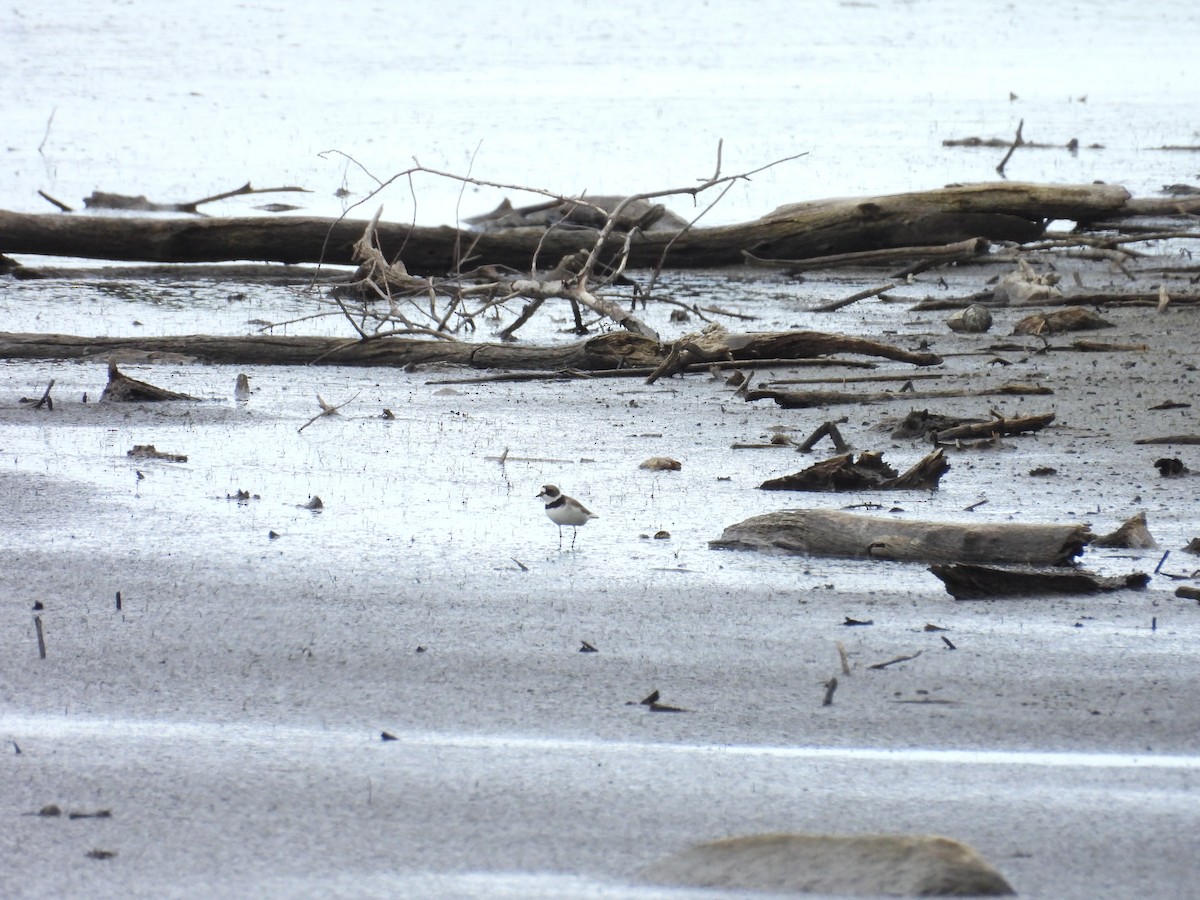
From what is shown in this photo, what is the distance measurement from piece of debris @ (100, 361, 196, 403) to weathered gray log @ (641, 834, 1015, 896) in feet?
16.5

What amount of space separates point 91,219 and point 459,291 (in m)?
4.22

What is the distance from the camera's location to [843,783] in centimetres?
309

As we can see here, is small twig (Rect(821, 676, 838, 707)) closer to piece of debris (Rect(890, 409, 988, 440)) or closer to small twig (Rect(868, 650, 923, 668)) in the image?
small twig (Rect(868, 650, 923, 668))

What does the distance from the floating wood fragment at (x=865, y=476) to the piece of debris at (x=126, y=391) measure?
319 centimetres

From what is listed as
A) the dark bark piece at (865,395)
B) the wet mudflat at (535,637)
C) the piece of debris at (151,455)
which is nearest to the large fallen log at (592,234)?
the wet mudflat at (535,637)

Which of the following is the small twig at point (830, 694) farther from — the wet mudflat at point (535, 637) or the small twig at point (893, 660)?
the small twig at point (893, 660)

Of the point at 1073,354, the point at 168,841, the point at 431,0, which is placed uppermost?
the point at 431,0

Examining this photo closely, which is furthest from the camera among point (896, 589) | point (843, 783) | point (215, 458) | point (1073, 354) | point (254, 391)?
point (1073, 354)

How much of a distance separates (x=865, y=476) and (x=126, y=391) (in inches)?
139

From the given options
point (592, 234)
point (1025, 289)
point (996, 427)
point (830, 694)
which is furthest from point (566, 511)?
point (592, 234)

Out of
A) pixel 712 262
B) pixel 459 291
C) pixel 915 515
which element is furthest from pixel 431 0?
pixel 915 515

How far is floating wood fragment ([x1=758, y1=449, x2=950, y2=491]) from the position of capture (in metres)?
5.44

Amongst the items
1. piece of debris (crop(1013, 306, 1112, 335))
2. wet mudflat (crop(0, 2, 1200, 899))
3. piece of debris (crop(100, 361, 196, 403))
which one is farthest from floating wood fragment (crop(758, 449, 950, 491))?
piece of debris (crop(1013, 306, 1112, 335))

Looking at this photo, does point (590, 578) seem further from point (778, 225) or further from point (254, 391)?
point (778, 225)
